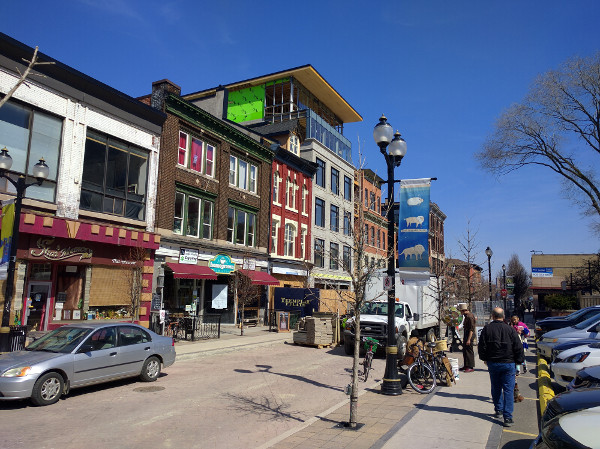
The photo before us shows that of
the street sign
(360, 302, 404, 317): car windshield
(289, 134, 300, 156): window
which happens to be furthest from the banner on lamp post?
(289, 134, 300, 156): window

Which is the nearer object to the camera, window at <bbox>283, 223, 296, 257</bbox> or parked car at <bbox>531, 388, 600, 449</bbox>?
parked car at <bbox>531, 388, 600, 449</bbox>

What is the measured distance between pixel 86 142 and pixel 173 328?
8487 mm

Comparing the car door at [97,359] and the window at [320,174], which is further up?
the window at [320,174]

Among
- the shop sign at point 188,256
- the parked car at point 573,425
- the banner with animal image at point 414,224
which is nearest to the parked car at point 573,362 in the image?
the banner with animal image at point 414,224

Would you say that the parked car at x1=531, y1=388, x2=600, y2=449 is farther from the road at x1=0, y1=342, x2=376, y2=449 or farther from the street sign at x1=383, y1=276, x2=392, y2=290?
the street sign at x1=383, y1=276, x2=392, y2=290

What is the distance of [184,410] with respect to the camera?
830cm

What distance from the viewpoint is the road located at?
21.6ft

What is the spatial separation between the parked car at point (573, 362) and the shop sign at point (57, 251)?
52.0 feet

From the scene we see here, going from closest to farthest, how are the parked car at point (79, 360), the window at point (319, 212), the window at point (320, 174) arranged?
the parked car at point (79, 360) → the window at point (319, 212) → the window at point (320, 174)

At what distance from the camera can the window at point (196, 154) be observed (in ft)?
76.3

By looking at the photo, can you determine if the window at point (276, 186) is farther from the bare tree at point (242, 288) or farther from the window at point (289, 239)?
the bare tree at point (242, 288)

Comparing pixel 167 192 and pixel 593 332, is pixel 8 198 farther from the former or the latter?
pixel 593 332

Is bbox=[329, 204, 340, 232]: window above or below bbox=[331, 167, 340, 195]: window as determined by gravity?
below

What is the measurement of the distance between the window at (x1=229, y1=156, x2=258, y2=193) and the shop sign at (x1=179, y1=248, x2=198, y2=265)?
567cm
